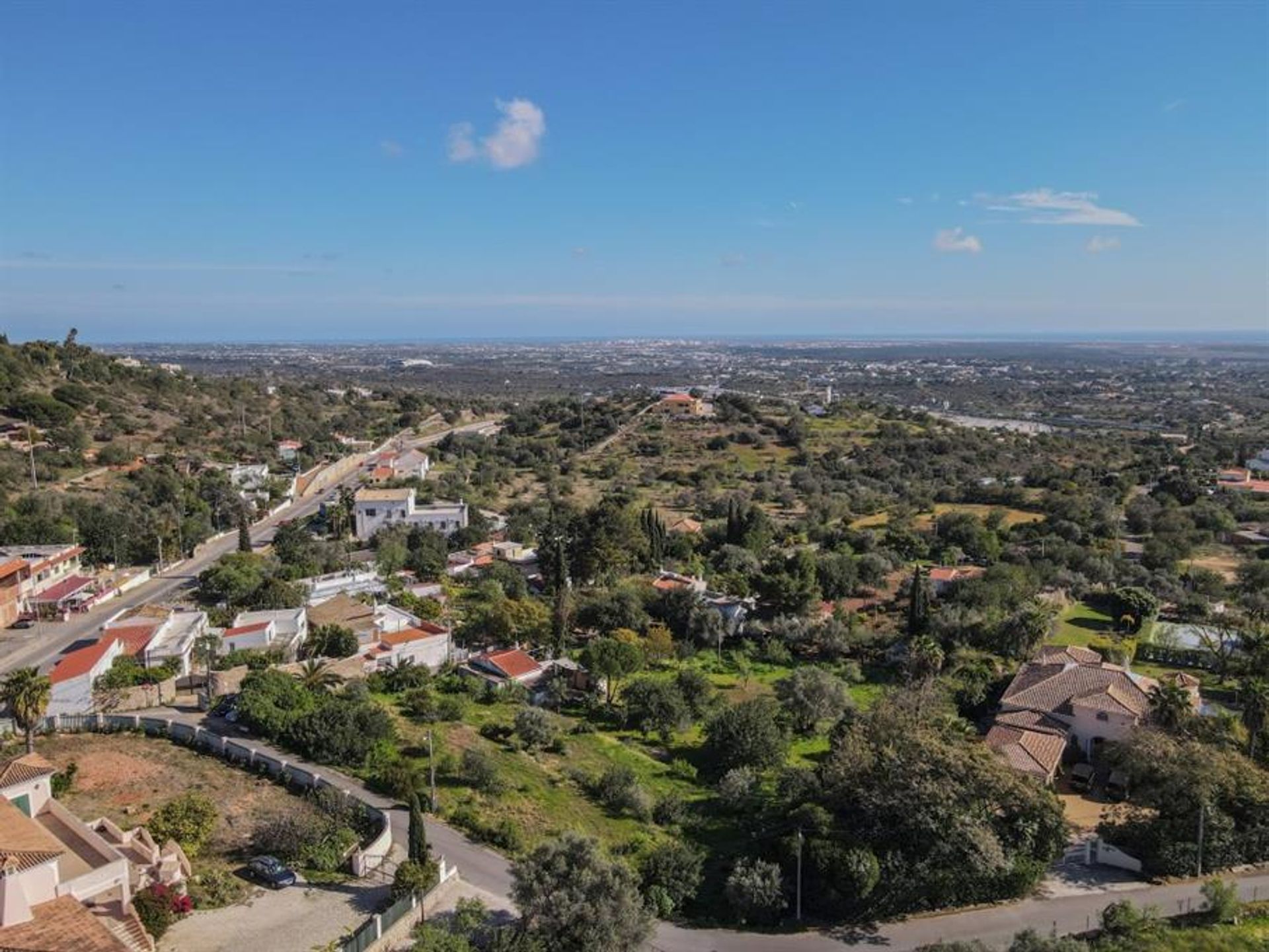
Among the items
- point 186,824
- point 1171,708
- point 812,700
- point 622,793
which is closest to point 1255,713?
point 1171,708

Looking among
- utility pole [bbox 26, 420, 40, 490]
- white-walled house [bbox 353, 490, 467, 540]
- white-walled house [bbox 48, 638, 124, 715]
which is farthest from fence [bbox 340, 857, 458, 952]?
utility pole [bbox 26, 420, 40, 490]

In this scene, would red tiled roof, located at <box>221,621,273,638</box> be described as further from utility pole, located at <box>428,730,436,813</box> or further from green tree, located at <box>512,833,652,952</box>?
green tree, located at <box>512,833,652,952</box>

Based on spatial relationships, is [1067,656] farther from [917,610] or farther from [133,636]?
[133,636]

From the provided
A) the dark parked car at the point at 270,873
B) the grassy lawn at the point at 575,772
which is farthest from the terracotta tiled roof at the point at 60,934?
the grassy lawn at the point at 575,772

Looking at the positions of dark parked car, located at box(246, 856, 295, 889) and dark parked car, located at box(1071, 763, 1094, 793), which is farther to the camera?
dark parked car, located at box(1071, 763, 1094, 793)

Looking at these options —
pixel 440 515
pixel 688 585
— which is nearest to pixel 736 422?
pixel 440 515

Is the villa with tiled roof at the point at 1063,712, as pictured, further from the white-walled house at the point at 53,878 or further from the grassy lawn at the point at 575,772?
the white-walled house at the point at 53,878
